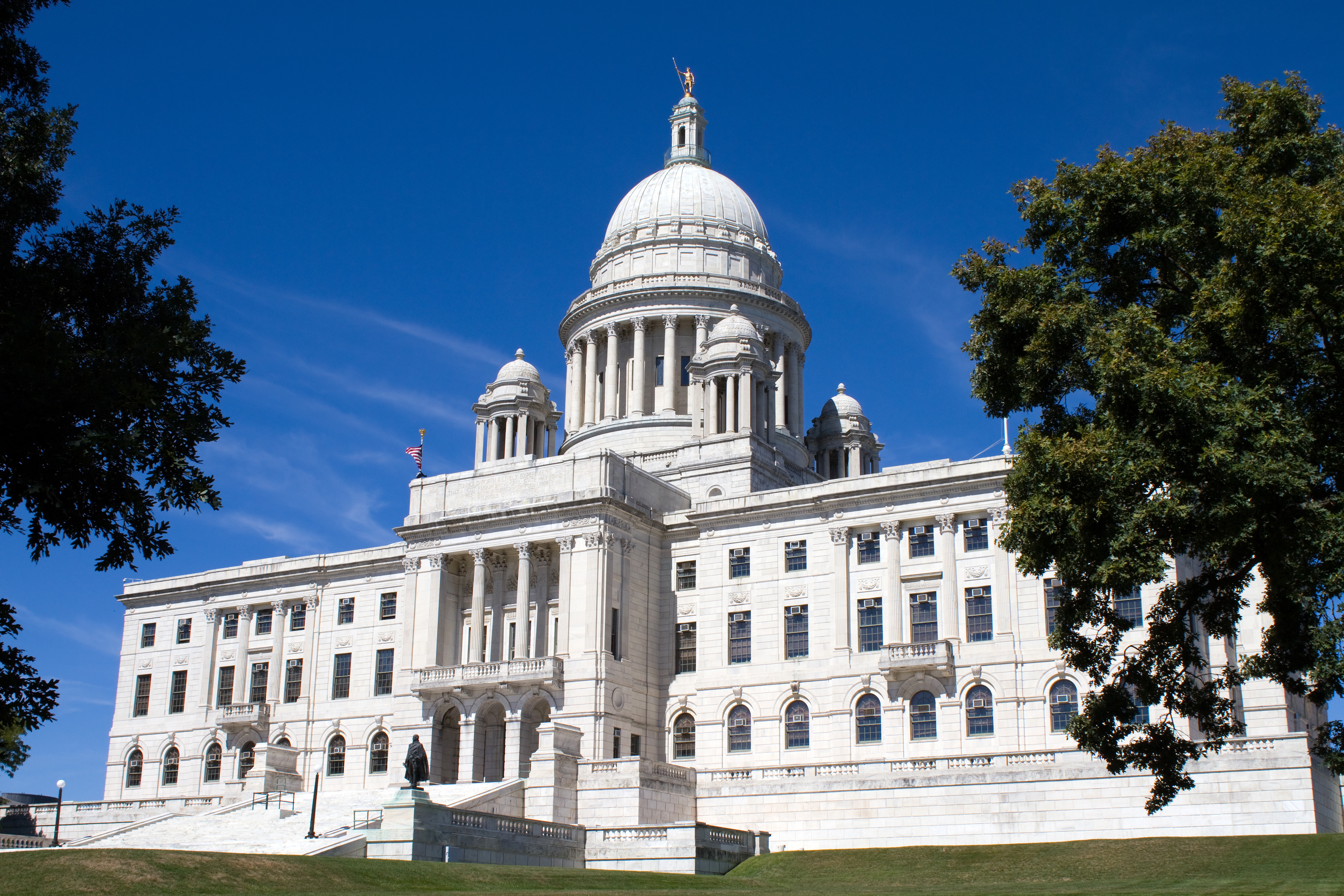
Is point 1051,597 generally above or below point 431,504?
below

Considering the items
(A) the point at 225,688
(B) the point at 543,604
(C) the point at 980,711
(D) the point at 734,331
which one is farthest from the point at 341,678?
(C) the point at 980,711

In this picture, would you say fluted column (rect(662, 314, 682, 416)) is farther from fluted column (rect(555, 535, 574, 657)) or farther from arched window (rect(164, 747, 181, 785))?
arched window (rect(164, 747, 181, 785))

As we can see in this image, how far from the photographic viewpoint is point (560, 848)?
1933 inches

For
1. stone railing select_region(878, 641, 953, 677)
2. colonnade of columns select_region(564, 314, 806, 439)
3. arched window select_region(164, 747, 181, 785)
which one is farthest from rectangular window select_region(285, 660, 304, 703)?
stone railing select_region(878, 641, 953, 677)

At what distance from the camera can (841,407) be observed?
93188 mm

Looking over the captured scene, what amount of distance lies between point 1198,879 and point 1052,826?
483 inches

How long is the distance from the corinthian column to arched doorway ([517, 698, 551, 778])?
231 centimetres

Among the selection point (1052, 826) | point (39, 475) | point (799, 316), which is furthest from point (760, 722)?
point (39, 475)

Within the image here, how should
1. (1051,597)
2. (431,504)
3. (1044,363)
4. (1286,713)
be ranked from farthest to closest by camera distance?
(431,504) → (1051,597) → (1286,713) → (1044,363)

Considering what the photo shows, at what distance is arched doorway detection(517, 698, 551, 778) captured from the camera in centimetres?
6341

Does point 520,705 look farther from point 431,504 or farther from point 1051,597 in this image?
point 1051,597

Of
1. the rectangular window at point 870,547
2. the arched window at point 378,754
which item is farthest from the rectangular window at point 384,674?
the rectangular window at point 870,547

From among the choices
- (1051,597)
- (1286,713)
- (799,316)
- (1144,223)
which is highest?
(799,316)

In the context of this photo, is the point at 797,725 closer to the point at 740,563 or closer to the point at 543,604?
the point at 740,563
